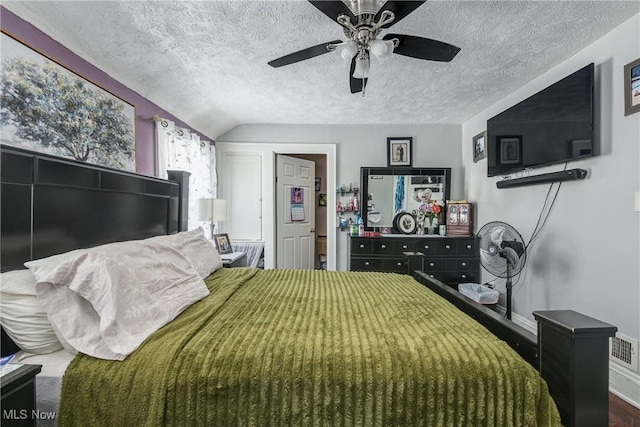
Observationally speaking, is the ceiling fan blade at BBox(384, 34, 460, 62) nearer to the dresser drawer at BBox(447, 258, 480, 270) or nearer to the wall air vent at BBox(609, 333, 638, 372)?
the wall air vent at BBox(609, 333, 638, 372)

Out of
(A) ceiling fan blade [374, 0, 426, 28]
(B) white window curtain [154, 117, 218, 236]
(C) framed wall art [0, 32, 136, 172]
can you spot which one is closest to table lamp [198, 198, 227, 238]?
(B) white window curtain [154, 117, 218, 236]

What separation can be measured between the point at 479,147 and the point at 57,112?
3.87 meters

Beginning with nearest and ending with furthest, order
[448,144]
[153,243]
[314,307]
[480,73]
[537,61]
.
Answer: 1. [314,307]
2. [153,243]
3. [537,61]
4. [480,73]
5. [448,144]

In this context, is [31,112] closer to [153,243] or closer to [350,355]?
[153,243]

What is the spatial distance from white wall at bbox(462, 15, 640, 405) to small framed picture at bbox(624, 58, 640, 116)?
0.04 m

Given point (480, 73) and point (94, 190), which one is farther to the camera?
point (480, 73)

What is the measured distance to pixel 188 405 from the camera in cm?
84

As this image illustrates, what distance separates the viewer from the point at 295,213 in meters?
4.32

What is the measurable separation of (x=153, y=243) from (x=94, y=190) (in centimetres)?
48

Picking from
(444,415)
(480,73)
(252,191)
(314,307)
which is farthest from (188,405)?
(252,191)

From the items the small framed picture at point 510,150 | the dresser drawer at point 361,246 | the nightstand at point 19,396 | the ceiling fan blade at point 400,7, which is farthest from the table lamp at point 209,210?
the small framed picture at point 510,150

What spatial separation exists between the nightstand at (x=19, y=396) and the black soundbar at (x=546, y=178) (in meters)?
3.05

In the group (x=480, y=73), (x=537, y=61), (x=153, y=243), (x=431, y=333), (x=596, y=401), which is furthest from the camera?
(x=480, y=73)

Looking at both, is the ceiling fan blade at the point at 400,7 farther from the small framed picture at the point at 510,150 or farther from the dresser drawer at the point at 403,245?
the dresser drawer at the point at 403,245
